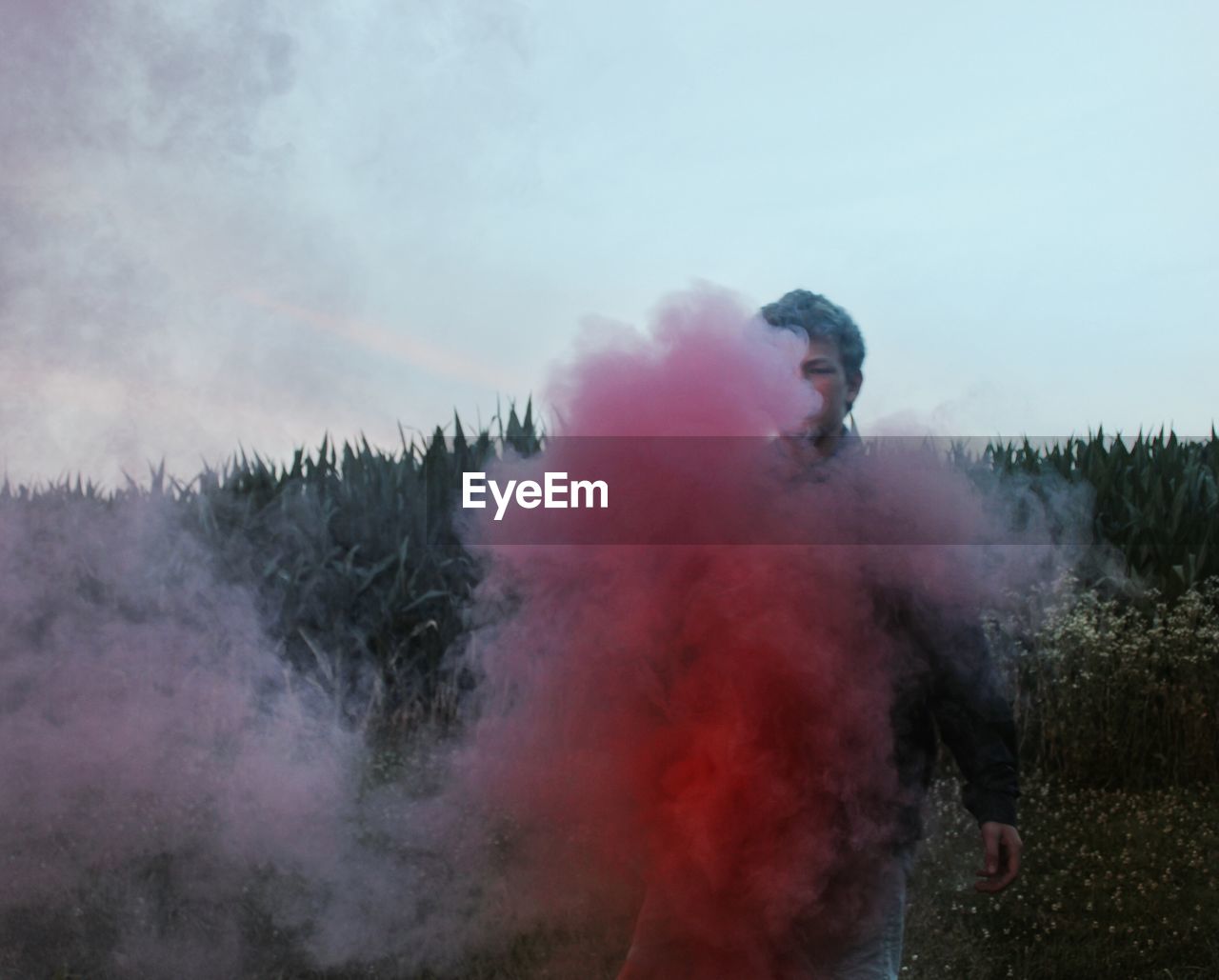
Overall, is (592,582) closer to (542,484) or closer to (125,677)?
(542,484)

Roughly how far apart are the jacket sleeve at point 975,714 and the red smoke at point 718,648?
0.13 m

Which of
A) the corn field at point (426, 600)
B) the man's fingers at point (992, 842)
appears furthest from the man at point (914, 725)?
the corn field at point (426, 600)

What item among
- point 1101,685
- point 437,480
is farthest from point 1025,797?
point 437,480

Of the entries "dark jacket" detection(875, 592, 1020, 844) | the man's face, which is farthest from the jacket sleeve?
the man's face

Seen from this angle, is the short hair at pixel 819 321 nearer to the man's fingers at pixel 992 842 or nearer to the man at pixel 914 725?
the man at pixel 914 725

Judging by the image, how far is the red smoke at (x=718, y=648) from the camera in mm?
2443

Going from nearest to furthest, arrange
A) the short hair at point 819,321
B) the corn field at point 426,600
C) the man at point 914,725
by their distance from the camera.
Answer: the man at point 914,725
the short hair at point 819,321
the corn field at point 426,600

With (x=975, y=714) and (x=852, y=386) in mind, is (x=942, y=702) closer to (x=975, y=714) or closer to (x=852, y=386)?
(x=975, y=714)

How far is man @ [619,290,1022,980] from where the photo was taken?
8.38 feet

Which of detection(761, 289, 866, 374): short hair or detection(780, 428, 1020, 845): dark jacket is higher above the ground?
detection(761, 289, 866, 374): short hair

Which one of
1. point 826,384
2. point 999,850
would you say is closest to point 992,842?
point 999,850

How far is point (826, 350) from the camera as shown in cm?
278

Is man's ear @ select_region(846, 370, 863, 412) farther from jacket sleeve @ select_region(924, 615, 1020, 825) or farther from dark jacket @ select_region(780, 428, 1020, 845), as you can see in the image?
jacket sleeve @ select_region(924, 615, 1020, 825)

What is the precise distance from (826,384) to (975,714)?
Result: 75cm
